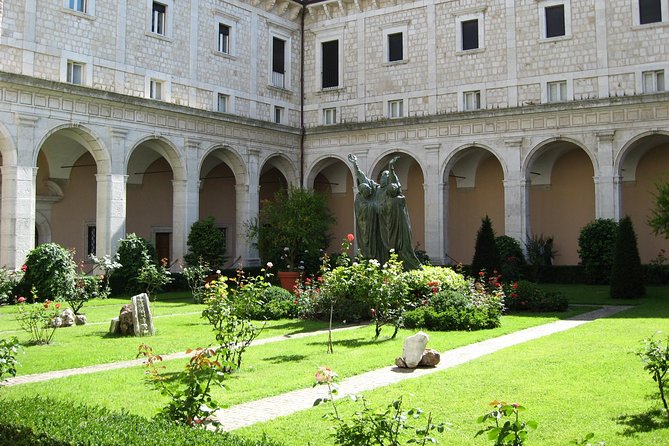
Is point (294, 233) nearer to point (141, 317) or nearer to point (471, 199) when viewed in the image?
point (471, 199)

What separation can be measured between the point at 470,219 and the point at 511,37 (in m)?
8.84

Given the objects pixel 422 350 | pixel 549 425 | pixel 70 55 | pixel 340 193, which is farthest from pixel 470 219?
pixel 549 425

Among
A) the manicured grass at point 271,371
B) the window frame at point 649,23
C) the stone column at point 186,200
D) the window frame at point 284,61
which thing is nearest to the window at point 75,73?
the stone column at point 186,200

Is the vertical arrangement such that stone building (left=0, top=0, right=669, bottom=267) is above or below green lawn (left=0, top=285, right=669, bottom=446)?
above

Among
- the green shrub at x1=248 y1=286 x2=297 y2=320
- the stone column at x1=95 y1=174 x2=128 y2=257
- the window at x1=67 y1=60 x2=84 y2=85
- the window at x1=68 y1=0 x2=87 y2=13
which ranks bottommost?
the green shrub at x1=248 y1=286 x2=297 y2=320

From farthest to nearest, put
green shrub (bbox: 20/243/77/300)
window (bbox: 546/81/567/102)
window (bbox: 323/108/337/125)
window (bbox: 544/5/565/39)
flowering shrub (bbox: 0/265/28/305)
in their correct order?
1. window (bbox: 323/108/337/125)
2. window (bbox: 544/5/565/39)
3. window (bbox: 546/81/567/102)
4. green shrub (bbox: 20/243/77/300)
5. flowering shrub (bbox: 0/265/28/305)

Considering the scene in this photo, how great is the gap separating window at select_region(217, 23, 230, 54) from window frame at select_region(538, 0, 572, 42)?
504 inches

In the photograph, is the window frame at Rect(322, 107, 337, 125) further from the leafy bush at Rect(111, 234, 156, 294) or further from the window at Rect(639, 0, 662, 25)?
the window at Rect(639, 0, 662, 25)

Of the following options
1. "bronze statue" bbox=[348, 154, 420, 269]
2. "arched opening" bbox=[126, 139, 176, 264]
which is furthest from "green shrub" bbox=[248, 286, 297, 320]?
"arched opening" bbox=[126, 139, 176, 264]

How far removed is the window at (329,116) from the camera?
3048cm

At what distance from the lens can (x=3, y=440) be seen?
197 inches

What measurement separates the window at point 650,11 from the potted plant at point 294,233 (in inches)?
545

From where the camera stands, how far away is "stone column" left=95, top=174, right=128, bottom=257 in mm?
22781

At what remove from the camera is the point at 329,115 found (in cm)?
3064
